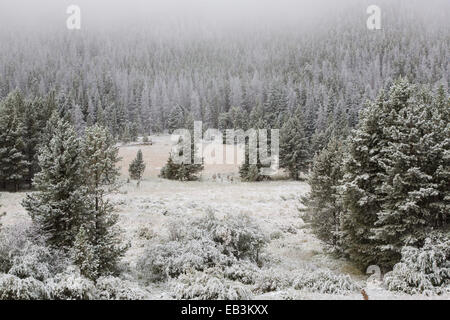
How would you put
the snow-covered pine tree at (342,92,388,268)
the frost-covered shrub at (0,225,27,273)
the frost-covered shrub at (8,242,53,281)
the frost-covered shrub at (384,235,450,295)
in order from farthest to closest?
the snow-covered pine tree at (342,92,388,268) → the frost-covered shrub at (0,225,27,273) → the frost-covered shrub at (8,242,53,281) → the frost-covered shrub at (384,235,450,295)

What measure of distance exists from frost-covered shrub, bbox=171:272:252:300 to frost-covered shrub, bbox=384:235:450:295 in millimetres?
5697

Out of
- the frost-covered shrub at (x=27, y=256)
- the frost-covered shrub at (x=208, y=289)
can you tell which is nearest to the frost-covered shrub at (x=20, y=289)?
the frost-covered shrub at (x=27, y=256)

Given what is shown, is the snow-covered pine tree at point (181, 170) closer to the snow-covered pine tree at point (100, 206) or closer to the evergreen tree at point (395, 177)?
the snow-covered pine tree at point (100, 206)

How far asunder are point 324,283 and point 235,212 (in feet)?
59.9

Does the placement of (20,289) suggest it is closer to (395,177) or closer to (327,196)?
(395,177)

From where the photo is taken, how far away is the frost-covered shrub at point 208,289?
12172 millimetres

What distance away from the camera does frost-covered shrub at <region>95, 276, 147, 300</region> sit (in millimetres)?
12592

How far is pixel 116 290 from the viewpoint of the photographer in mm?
12898

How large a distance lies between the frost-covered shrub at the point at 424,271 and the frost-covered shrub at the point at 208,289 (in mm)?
5697

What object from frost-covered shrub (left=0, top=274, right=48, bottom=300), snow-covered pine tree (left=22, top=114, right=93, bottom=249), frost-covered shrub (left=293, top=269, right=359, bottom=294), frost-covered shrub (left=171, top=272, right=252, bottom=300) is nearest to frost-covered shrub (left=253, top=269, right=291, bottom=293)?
frost-covered shrub (left=293, top=269, right=359, bottom=294)

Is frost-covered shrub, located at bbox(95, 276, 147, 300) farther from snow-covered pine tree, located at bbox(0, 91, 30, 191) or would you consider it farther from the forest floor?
snow-covered pine tree, located at bbox(0, 91, 30, 191)

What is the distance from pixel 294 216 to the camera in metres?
33.1

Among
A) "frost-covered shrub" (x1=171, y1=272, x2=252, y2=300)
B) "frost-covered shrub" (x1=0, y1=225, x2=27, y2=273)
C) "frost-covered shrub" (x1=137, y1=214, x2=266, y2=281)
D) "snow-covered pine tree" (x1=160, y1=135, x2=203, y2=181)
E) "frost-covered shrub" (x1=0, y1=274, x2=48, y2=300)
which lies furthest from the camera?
"snow-covered pine tree" (x1=160, y1=135, x2=203, y2=181)

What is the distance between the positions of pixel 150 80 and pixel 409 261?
559 feet
